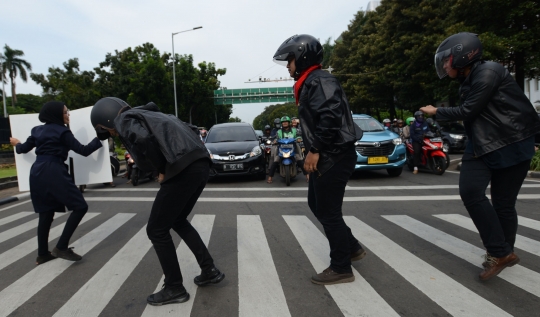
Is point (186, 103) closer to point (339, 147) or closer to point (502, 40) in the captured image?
point (502, 40)

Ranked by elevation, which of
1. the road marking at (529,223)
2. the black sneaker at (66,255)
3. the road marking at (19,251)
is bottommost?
the road marking at (19,251)

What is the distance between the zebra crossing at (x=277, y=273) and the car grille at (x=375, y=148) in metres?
4.54

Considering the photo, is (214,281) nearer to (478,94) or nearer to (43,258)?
(43,258)

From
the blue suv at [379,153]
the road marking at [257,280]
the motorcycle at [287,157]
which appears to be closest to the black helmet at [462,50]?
the road marking at [257,280]

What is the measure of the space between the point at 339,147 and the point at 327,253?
1.50 meters

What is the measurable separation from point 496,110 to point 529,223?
2.76 m

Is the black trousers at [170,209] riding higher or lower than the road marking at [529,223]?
higher

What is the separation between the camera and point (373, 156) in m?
10.2

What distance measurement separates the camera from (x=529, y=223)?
520 cm

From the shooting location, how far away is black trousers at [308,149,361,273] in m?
3.21

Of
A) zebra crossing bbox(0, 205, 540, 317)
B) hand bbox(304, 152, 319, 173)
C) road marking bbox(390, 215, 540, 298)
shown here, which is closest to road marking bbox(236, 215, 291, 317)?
zebra crossing bbox(0, 205, 540, 317)

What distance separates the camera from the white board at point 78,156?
548cm

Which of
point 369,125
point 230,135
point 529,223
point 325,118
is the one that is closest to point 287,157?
point 230,135

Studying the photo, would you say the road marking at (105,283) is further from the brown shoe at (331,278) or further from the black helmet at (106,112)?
the brown shoe at (331,278)
